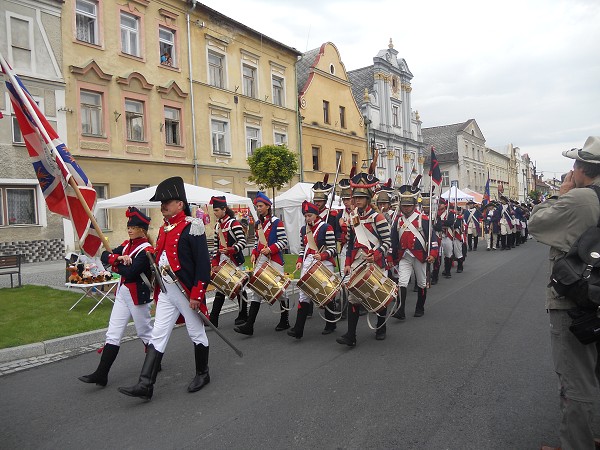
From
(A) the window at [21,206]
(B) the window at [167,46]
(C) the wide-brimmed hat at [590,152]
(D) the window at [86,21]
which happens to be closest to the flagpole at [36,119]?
(C) the wide-brimmed hat at [590,152]

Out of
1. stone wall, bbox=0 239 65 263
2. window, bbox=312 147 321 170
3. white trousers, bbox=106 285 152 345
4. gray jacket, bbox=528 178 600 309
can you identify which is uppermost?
window, bbox=312 147 321 170

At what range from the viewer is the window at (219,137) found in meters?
23.8

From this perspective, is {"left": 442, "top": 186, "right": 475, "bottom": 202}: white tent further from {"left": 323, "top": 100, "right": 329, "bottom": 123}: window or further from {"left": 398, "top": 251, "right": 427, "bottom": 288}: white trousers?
{"left": 323, "top": 100, "right": 329, "bottom": 123}: window

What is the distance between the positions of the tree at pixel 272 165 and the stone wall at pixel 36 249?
8.06 metres

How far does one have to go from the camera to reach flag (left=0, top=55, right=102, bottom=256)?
4.86 m

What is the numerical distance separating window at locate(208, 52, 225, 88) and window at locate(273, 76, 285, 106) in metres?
4.32

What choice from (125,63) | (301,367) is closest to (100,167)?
(125,63)

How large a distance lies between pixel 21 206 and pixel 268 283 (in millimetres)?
13789

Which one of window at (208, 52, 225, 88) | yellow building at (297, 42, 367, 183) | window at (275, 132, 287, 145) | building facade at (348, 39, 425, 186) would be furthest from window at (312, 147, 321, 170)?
window at (208, 52, 225, 88)

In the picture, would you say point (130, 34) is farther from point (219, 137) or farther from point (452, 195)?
point (452, 195)

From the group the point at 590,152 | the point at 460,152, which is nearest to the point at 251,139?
the point at 590,152

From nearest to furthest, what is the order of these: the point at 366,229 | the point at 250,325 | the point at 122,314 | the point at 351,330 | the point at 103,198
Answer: the point at 122,314
the point at 351,330
the point at 366,229
the point at 250,325
the point at 103,198

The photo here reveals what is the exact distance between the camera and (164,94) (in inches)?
834

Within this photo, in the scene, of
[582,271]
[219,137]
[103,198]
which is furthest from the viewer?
[219,137]
